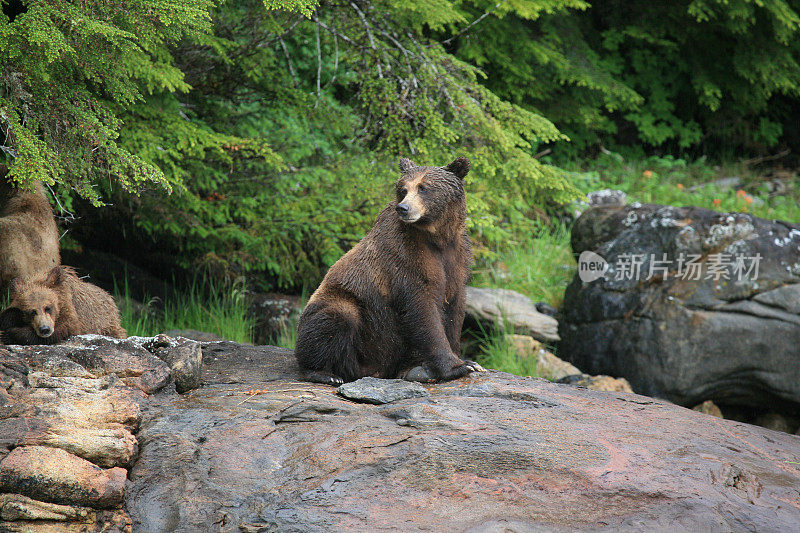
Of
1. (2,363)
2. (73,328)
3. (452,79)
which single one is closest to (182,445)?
(2,363)

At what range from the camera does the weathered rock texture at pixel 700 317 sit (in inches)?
297

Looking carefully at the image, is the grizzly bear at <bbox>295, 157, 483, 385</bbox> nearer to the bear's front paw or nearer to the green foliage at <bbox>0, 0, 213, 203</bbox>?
the bear's front paw

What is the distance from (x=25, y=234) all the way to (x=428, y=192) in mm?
3218

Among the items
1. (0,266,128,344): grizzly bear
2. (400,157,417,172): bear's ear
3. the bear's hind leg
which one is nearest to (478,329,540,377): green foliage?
the bear's hind leg

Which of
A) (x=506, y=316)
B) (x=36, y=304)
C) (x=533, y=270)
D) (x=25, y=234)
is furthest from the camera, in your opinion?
(x=533, y=270)

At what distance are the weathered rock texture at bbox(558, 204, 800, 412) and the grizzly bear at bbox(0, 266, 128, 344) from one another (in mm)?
4922

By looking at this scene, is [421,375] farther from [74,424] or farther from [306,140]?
[306,140]

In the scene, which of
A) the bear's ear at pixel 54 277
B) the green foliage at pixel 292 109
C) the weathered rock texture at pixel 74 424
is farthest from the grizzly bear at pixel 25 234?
the weathered rock texture at pixel 74 424

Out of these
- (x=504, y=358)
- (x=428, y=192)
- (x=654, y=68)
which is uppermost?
(x=654, y=68)

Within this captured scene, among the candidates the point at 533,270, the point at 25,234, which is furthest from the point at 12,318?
the point at 533,270

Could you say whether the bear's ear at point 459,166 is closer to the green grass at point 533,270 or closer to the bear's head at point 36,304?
the bear's head at point 36,304

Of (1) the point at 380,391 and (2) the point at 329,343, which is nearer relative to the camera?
(1) the point at 380,391

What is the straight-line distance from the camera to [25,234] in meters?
5.86

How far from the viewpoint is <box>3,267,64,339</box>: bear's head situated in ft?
16.7
